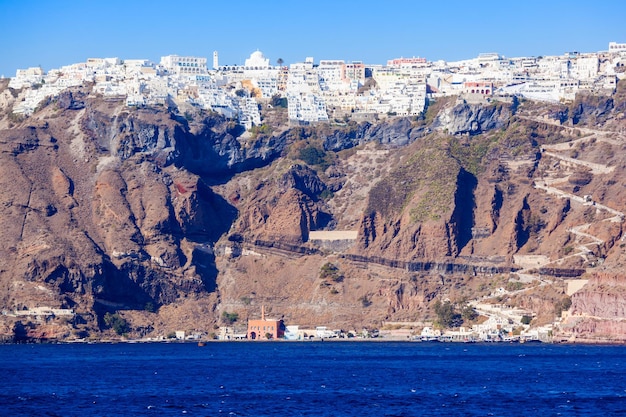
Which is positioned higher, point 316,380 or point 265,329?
point 265,329

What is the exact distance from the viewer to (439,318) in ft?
508

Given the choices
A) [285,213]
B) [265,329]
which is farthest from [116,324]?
[285,213]

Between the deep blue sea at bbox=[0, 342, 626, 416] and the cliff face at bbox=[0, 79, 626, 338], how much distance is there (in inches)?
440

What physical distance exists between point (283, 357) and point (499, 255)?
32.6 metres

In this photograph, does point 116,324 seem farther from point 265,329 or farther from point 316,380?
point 316,380

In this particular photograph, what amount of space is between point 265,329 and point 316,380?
162ft

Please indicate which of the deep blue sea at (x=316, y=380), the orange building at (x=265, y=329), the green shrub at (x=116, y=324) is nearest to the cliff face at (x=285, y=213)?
the green shrub at (x=116, y=324)

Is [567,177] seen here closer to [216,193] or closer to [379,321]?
[379,321]

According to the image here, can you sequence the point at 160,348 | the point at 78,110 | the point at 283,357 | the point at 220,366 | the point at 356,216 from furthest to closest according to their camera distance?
1. the point at 78,110
2. the point at 356,216
3. the point at 160,348
4. the point at 283,357
5. the point at 220,366

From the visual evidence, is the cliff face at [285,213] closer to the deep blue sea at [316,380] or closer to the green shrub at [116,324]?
the green shrub at [116,324]

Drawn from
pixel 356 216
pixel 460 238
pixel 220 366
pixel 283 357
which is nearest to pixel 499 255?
pixel 460 238

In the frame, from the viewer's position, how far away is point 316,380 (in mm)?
109938

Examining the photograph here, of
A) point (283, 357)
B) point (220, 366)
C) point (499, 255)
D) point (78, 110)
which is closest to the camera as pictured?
point (220, 366)

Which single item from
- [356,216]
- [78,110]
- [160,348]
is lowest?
[160,348]
